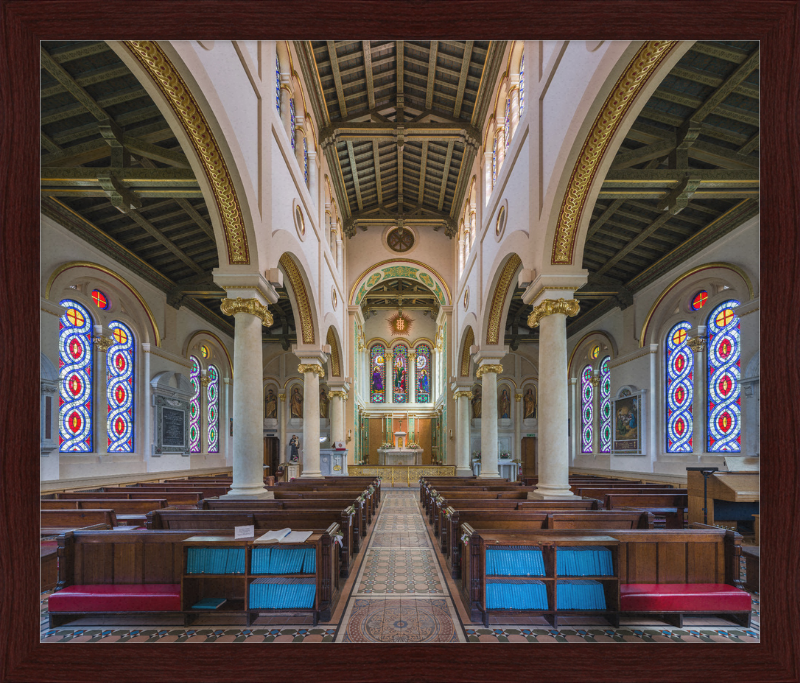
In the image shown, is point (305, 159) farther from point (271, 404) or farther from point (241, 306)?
point (271, 404)

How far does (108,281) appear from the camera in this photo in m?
12.4

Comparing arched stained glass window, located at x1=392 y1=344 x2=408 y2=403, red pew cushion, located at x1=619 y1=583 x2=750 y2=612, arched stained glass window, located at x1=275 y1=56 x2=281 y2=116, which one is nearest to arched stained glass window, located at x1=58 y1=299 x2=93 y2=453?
arched stained glass window, located at x1=275 y1=56 x2=281 y2=116

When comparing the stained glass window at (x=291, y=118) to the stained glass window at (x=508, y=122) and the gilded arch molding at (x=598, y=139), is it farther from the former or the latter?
the gilded arch molding at (x=598, y=139)

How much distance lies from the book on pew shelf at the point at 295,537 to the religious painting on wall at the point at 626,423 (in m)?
11.9

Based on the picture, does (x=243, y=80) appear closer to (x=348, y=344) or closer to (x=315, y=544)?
(x=315, y=544)

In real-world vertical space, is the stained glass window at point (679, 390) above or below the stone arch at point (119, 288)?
below

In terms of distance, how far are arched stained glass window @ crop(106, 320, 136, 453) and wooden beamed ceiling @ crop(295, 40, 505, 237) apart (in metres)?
7.35

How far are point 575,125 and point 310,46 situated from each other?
7.96m

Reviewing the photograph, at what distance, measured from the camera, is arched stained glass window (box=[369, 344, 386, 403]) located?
29.7 meters

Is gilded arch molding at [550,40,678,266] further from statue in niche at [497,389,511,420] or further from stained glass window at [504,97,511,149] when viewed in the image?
statue in niche at [497,389,511,420]

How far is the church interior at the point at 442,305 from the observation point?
15.8 ft

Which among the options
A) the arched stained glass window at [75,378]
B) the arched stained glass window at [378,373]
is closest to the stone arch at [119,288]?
the arched stained glass window at [75,378]
